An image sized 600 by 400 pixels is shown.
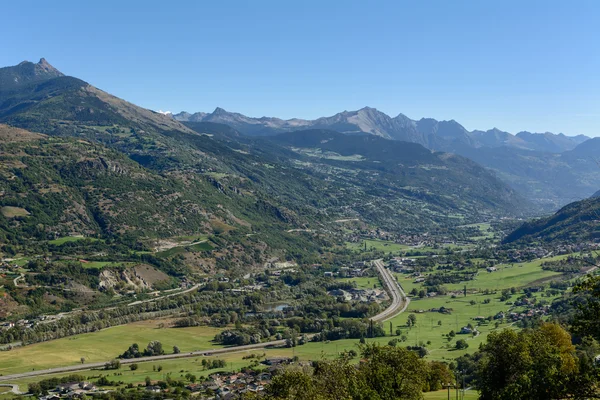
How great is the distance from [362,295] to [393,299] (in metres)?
8.69

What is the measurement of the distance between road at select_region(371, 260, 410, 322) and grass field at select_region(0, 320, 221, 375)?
40.0m

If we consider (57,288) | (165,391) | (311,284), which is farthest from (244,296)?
(165,391)

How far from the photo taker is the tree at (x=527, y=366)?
41.0m

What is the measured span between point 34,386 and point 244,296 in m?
75.1

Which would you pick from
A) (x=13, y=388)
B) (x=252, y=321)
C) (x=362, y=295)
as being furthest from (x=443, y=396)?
(x=362, y=295)

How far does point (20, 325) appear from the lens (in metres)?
117

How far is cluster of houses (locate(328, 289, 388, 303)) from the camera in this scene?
493 ft

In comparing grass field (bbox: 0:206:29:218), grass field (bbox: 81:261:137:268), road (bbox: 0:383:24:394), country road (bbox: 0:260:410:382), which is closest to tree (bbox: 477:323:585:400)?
country road (bbox: 0:260:410:382)

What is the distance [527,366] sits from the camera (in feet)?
160

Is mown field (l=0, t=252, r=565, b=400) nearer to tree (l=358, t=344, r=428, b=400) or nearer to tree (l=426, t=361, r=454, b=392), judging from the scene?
tree (l=426, t=361, r=454, b=392)

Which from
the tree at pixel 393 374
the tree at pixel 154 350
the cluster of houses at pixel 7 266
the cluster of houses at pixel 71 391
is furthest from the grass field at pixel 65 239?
the tree at pixel 393 374

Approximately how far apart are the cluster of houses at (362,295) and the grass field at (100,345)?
4250 cm

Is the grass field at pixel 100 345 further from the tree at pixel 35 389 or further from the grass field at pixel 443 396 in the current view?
the grass field at pixel 443 396

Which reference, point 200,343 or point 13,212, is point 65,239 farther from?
point 200,343
